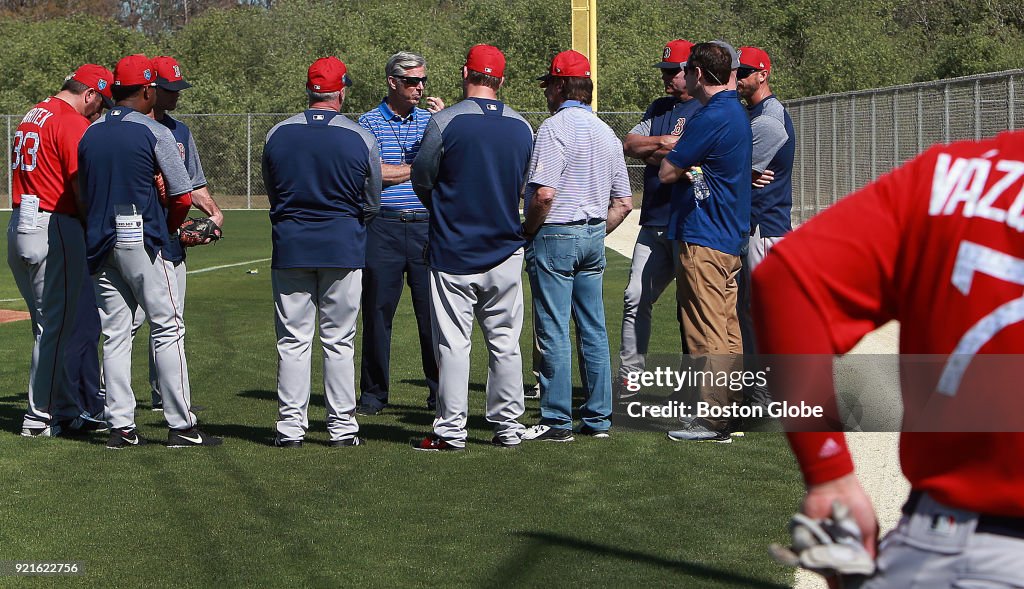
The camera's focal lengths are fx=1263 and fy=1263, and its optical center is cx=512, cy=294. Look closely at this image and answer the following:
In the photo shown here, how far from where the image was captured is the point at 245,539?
536 centimetres

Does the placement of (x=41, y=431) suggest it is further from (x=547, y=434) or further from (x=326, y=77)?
(x=547, y=434)

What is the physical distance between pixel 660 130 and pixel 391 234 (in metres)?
1.89

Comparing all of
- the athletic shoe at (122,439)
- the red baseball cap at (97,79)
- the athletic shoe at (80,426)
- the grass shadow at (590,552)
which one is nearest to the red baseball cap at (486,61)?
the red baseball cap at (97,79)

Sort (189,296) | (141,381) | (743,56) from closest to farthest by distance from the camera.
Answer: (743,56) → (141,381) → (189,296)

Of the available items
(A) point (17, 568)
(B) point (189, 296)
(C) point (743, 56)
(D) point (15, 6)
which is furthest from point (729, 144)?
(D) point (15, 6)

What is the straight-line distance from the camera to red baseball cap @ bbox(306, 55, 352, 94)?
22.8 feet

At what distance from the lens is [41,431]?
7570 mm

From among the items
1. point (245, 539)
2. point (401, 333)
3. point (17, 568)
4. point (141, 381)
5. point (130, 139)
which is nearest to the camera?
point (17, 568)

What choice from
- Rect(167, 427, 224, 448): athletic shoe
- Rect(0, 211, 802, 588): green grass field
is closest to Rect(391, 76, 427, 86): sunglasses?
Rect(0, 211, 802, 588): green grass field

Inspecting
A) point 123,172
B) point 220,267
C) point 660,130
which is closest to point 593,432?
point 660,130

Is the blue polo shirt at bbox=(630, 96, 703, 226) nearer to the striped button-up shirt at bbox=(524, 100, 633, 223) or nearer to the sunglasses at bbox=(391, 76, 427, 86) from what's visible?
the striped button-up shirt at bbox=(524, 100, 633, 223)

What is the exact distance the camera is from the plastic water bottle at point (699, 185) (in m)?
7.05

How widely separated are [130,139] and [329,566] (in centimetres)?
292

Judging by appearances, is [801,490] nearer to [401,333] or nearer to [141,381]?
[141,381]
